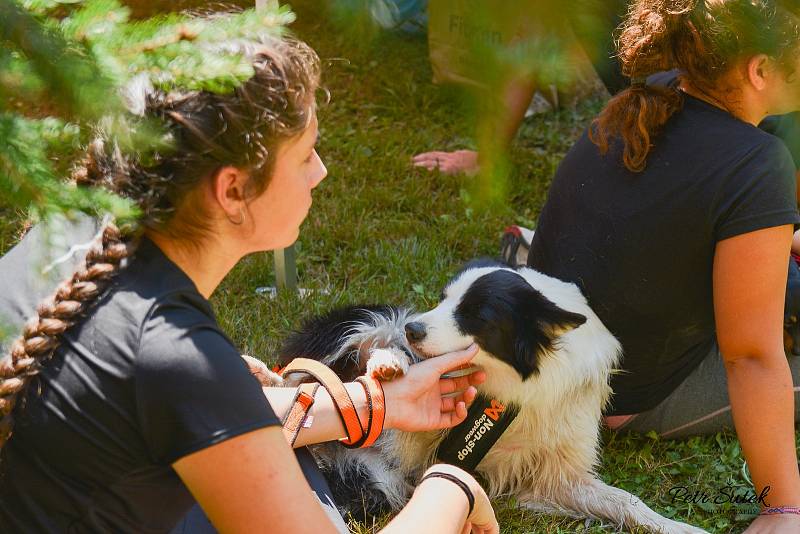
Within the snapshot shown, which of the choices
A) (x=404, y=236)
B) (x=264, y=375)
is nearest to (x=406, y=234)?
(x=404, y=236)

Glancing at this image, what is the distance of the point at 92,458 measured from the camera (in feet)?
4.06

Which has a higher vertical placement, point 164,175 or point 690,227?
point 164,175

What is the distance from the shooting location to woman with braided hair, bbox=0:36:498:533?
1.19 m

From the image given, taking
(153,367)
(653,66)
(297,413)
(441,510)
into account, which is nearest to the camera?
(153,367)

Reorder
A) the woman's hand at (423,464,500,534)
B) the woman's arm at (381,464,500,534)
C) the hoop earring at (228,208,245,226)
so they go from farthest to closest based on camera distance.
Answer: the woman's hand at (423,464,500,534) → the woman's arm at (381,464,500,534) → the hoop earring at (228,208,245,226)

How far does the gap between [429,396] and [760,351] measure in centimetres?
84

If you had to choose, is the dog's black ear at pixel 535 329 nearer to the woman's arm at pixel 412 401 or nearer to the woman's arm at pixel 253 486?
the woman's arm at pixel 412 401

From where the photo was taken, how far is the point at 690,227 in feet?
6.89

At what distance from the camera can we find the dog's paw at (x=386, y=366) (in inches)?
85.4

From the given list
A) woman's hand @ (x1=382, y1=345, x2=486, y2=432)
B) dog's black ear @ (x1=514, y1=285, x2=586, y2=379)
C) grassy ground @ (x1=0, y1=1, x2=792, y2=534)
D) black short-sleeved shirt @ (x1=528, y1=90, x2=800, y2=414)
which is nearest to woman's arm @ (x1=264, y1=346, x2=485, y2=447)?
woman's hand @ (x1=382, y1=345, x2=486, y2=432)

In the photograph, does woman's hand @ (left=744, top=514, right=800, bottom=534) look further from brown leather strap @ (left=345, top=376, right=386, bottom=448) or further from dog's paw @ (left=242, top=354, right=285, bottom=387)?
dog's paw @ (left=242, top=354, right=285, bottom=387)

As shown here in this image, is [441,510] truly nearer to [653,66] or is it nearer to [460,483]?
[460,483]

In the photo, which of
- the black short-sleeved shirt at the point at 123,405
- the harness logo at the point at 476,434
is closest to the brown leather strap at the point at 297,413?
the harness logo at the point at 476,434

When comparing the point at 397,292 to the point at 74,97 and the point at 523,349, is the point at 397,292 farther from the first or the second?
the point at 74,97
